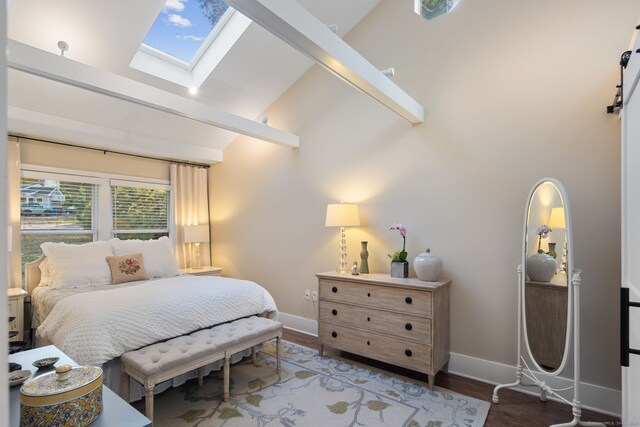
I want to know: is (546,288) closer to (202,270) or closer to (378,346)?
(378,346)

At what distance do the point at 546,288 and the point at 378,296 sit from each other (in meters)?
1.21

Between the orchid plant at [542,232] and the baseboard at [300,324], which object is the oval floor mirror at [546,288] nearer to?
the orchid plant at [542,232]

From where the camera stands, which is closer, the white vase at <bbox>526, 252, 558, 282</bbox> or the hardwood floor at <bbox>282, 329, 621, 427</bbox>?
the hardwood floor at <bbox>282, 329, 621, 427</bbox>

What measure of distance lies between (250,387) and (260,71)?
3.19 metres

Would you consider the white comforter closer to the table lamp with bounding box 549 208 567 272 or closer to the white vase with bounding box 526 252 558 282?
the white vase with bounding box 526 252 558 282

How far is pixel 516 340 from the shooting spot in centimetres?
254

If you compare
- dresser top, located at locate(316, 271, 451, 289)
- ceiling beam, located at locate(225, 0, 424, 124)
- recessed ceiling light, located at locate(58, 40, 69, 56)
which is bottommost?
dresser top, located at locate(316, 271, 451, 289)

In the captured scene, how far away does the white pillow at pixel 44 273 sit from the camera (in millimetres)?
3350

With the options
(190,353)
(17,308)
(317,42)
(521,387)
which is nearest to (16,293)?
(17,308)

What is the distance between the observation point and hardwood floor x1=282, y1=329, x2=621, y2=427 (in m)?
2.11

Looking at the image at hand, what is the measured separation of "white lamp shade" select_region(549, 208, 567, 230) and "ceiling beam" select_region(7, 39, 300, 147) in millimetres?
2757

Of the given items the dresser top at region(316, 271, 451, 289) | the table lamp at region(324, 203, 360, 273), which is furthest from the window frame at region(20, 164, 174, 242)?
the dresser top at region(316, 271, 451, 289)

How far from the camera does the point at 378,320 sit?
110 inches

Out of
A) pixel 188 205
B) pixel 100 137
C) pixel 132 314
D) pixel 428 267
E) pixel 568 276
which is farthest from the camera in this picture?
pixel 188 205
